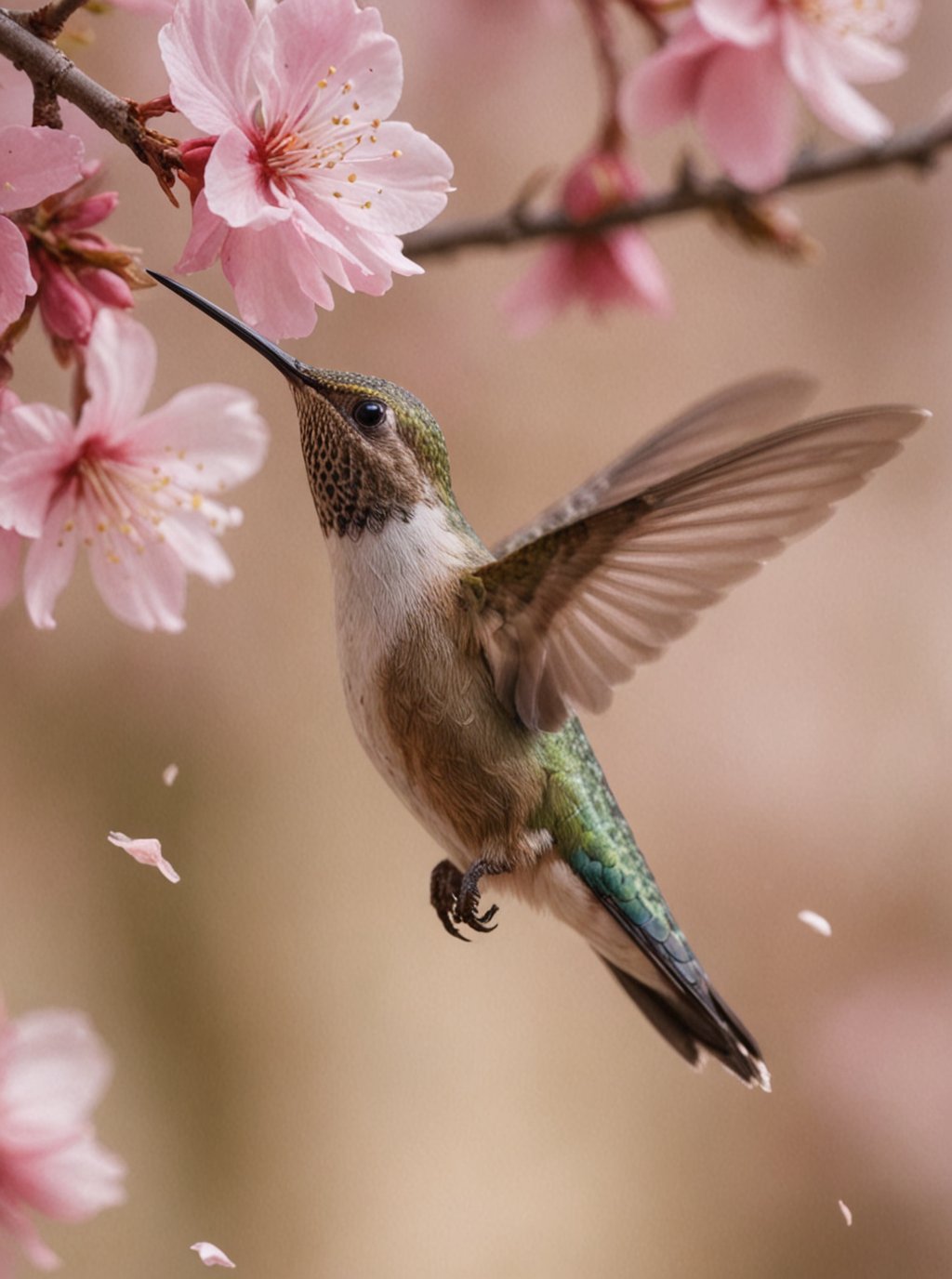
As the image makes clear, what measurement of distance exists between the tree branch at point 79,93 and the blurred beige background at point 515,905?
1.17m

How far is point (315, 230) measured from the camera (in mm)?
654

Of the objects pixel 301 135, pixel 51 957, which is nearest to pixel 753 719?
pixel 51 957

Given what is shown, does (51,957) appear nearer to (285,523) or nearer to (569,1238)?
(285,523)

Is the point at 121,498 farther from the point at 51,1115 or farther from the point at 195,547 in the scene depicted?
the point at 51,1115

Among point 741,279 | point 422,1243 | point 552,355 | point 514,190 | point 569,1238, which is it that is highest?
point 741,279

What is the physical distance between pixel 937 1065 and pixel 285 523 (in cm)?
137

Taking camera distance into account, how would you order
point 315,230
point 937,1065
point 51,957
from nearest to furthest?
point 315,230, point 51,957, point 937,1065

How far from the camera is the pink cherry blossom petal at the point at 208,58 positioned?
613 mm

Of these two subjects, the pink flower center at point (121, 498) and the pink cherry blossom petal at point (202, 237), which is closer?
the pink cherry blossom petal at point (202, 237)

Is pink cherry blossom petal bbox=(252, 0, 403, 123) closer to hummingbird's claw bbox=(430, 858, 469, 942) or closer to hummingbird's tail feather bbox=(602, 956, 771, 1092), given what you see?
hummingbird's claw bbox=(430, 858, 469, 942)

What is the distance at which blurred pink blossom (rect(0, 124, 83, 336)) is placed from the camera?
0.61 metres

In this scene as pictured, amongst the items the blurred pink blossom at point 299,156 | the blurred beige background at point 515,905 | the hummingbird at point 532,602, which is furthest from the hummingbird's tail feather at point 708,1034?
the blurred beige background at point 515,905

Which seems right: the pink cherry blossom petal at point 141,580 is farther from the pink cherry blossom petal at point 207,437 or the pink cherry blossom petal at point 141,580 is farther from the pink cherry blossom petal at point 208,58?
the pink cherry blossom petal at point 208,58

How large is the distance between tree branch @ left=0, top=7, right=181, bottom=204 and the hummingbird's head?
208 millimetres
